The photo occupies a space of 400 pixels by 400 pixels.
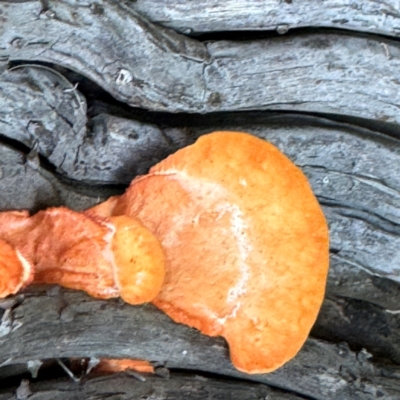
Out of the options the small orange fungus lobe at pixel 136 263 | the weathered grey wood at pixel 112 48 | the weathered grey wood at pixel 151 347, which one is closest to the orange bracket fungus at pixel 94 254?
the small orange fungus lobe at pixel 136 263

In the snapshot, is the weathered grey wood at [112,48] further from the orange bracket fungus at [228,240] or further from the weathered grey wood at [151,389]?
the weathered grey wood at [151,389]

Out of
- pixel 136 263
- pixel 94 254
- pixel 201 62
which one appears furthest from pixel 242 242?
pixel 201 62

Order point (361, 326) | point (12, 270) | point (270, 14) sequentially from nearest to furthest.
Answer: point (12, 270), point (270, 14), point (361, 326)

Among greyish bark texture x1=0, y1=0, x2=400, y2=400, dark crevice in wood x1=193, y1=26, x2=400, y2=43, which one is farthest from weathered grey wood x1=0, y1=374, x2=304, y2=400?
dark crevice in wood x1=193, y1=26, x2=400, y2=43

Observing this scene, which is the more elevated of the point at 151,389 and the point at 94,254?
the point at 94,254

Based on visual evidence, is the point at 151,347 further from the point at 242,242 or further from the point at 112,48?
the point at 112,48

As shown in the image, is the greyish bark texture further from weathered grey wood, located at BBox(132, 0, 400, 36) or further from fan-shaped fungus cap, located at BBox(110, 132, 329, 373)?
fan-shaped fungus cap, located at BBox(110, 132, 329, 373)

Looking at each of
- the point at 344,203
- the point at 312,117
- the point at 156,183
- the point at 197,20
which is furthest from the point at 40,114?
the point at 344,203
